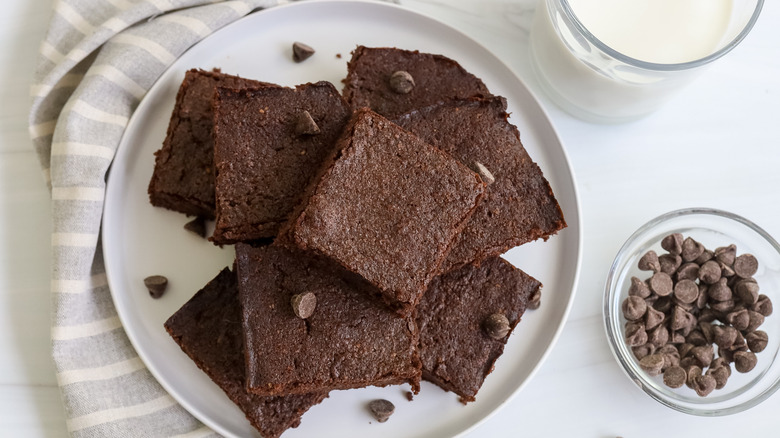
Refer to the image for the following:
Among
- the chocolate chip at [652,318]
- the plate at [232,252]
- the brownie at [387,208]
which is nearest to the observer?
the brownie at [387,208]

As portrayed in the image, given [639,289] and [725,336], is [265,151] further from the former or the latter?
[725,336]

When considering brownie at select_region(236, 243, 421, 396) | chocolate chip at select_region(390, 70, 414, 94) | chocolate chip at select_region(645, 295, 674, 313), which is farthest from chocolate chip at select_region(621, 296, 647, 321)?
chocolate chip at select_region(390, 70, 414, 94)

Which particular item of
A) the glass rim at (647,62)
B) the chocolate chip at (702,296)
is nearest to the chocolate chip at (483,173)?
the glass rim at (647,62)

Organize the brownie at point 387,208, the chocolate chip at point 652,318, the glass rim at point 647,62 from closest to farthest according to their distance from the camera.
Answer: the brownie at point 387,208 → the glass rim at point 647,62 → the chocolate chip at point 652,318

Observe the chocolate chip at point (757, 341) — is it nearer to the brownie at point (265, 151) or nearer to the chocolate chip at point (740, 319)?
the chocolate chip at point (740, 319)

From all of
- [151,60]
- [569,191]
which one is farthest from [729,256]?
[151,60]

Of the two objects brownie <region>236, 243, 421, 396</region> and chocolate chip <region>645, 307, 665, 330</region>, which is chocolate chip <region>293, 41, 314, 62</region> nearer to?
brownie <region>236, 243, 421, 396</region>

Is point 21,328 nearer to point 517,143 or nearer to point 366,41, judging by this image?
point 366,41
